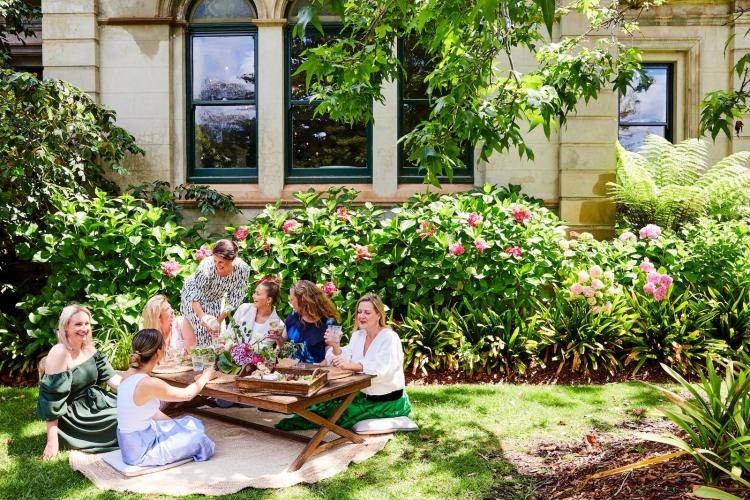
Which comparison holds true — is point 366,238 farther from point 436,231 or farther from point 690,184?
point 690,184

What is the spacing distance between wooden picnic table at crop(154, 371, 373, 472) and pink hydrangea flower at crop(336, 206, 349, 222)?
3.49 metres

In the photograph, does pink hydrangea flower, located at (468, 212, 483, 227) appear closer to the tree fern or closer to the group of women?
the group of women

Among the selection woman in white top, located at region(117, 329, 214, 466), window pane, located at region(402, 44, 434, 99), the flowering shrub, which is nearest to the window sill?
window pane, located at region(402, 44, 434, 99)

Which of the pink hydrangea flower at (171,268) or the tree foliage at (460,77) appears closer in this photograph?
the tree foliage at (460,77)

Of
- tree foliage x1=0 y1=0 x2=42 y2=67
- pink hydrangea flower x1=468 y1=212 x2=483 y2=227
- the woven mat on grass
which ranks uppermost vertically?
tree foliage x1=0 y1=0 x2=42 y2=67

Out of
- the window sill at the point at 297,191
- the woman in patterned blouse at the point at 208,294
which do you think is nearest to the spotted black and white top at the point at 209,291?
the woman in patterned blouse at the point at 208,294

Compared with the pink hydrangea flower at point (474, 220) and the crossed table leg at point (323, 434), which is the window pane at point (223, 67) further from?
the crossed table leg at point (323, 434)

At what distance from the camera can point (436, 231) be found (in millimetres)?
8219

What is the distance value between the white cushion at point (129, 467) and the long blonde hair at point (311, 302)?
1.65m

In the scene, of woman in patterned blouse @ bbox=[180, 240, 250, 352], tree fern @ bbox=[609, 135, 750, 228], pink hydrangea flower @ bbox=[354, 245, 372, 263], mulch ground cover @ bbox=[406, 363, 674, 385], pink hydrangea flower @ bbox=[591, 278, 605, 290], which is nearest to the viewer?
woman in patterned blouse @ bbox=[180, 240, 250, 352]

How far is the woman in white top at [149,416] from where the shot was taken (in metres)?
4.86

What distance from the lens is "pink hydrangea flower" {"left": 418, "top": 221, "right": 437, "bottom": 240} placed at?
322 inches

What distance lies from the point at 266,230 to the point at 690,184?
630cm

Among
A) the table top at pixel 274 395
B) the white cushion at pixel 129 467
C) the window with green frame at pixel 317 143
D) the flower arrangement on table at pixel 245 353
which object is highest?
the window with green frame at pixel 317 143
